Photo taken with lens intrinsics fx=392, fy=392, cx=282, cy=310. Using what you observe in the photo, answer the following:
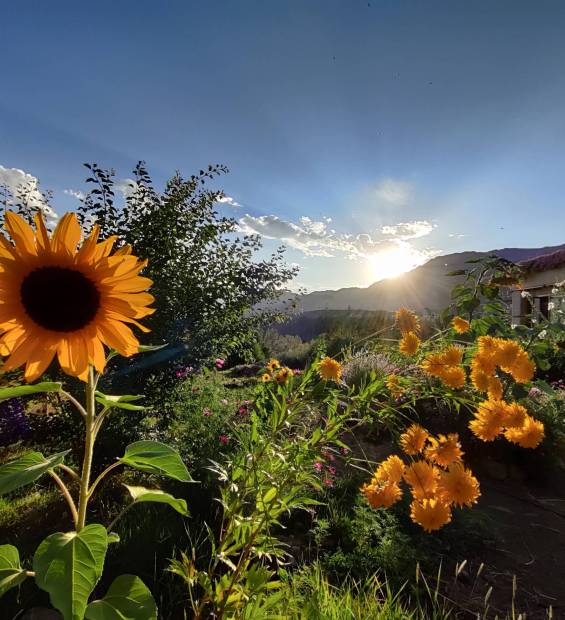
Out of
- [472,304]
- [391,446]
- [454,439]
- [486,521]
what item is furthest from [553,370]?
[454,439]

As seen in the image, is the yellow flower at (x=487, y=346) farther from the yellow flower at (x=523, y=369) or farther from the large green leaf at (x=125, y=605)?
the large green leaf at (x=125, y=605)

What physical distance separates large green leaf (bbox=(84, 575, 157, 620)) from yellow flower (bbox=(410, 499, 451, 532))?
773 mm

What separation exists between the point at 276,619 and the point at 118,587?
0.71m

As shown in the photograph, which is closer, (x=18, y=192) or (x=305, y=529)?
(x=305, y=529)

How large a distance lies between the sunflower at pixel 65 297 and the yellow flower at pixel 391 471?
935mm

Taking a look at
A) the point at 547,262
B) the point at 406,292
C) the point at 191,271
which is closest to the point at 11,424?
the point at 191,271

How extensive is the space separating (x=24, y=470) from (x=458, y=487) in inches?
46.7

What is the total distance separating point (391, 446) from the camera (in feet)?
16.5

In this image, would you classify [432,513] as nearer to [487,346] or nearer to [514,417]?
[514,417]

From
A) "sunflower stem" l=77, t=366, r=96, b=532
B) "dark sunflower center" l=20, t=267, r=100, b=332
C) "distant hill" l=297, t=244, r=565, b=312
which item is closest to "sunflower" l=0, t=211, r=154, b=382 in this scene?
"dark sunflower center" l=20, t=267, r=100, b=332

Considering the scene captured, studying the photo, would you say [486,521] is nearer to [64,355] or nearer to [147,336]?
[147,336]

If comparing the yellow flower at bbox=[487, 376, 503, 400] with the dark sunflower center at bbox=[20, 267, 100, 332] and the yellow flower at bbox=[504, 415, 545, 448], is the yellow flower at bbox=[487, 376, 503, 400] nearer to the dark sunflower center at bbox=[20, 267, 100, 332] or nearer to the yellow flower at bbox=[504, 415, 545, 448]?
the yellow flower at bbox=[504, 415, 545, 448]

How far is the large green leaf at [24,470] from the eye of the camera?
0.84 metres

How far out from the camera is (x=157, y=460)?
1053 millimetres
